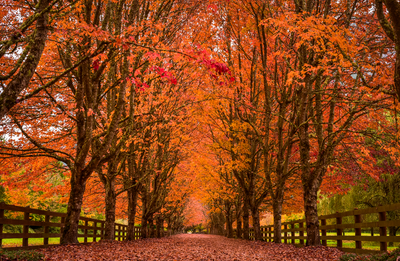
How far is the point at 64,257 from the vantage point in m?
5.14

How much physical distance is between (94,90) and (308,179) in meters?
6.82

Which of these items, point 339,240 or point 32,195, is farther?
point 32,195

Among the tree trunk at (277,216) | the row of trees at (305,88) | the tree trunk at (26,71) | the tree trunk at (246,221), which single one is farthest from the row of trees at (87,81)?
the tree trunk at (277,216)

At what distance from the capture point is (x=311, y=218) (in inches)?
307

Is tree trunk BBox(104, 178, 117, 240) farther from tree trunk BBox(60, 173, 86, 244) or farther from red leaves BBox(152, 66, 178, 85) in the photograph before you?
red leaves BBox(152, 66, 178, 85)

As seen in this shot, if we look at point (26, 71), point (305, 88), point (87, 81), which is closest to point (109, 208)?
point (87, 81)

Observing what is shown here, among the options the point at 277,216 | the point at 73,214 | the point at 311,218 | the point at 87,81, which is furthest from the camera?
the point at 277,216

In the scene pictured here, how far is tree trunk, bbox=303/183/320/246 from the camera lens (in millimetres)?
7695

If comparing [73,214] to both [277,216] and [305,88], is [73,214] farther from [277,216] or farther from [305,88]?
[305,88]

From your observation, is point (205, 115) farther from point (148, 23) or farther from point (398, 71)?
point (398, 71)

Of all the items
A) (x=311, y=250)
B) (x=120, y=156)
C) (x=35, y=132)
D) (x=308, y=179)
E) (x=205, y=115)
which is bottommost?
(x=311, y=250)

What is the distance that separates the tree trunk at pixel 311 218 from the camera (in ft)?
25.2

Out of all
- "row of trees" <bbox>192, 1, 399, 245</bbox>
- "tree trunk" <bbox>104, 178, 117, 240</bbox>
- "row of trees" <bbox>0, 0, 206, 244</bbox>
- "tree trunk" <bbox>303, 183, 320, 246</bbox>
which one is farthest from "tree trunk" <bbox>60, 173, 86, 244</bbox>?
"tree trunk" <bbox>303, 183, 320, 246</bbox>

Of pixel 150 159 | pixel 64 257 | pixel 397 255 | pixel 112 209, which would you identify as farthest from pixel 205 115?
pixel 397 255
